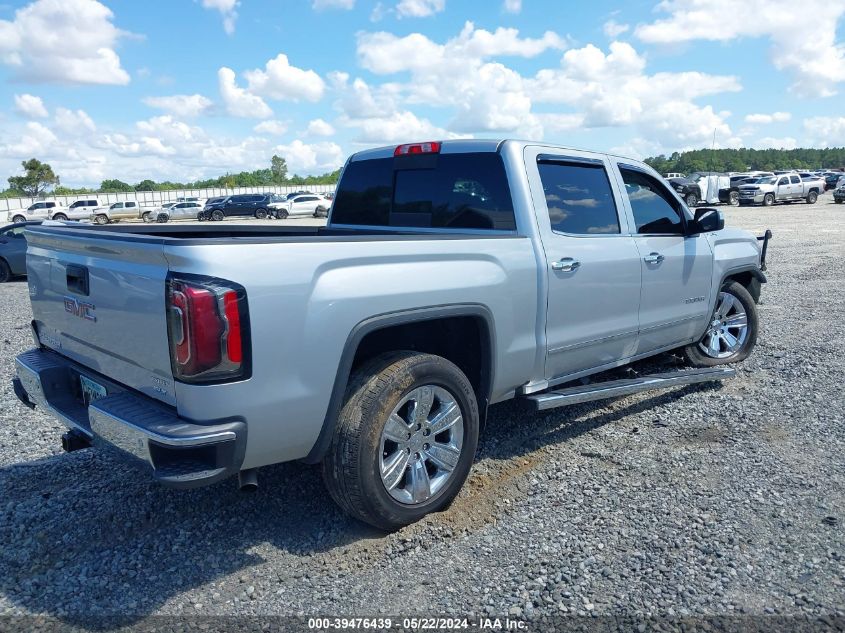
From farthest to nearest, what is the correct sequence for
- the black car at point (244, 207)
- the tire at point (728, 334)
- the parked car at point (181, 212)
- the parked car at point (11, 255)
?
the parked car at point (181, 212) → the black car at point (244, 207) → the parked car at point (11, 255) → the tire at point (728, 334)

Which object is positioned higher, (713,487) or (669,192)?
(669,192)

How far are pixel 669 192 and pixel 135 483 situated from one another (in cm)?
427

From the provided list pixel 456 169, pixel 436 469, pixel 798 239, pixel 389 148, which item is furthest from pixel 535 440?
pixel 798 239

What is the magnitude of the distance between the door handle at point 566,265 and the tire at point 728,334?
2.40 meters

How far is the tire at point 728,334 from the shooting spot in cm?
605

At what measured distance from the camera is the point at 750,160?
147500 mm

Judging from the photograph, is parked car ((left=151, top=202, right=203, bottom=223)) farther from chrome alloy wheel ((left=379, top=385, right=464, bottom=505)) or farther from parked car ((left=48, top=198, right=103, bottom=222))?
chrome alloy wheel ((left=379, top=385, right=464, bottom=505))

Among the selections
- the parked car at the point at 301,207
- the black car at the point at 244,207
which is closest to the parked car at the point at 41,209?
the black car at the point at 244,207

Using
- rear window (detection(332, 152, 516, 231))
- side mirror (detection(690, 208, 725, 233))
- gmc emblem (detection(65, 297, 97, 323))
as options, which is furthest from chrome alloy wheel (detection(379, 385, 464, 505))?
side mirror (detection(690, 208, 725, 233))

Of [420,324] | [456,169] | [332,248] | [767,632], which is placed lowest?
[767,632]

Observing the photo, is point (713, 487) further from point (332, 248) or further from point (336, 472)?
point (332, 248)

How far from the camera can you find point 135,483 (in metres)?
4.04

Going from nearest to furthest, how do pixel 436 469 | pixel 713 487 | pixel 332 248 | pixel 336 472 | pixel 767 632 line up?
pixel 767 632 → pixel 332 248 → pixel 336 472 → pixel 436 469 → pixel 713 487

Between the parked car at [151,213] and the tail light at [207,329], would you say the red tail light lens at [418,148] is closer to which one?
the tail light at [207,329]
